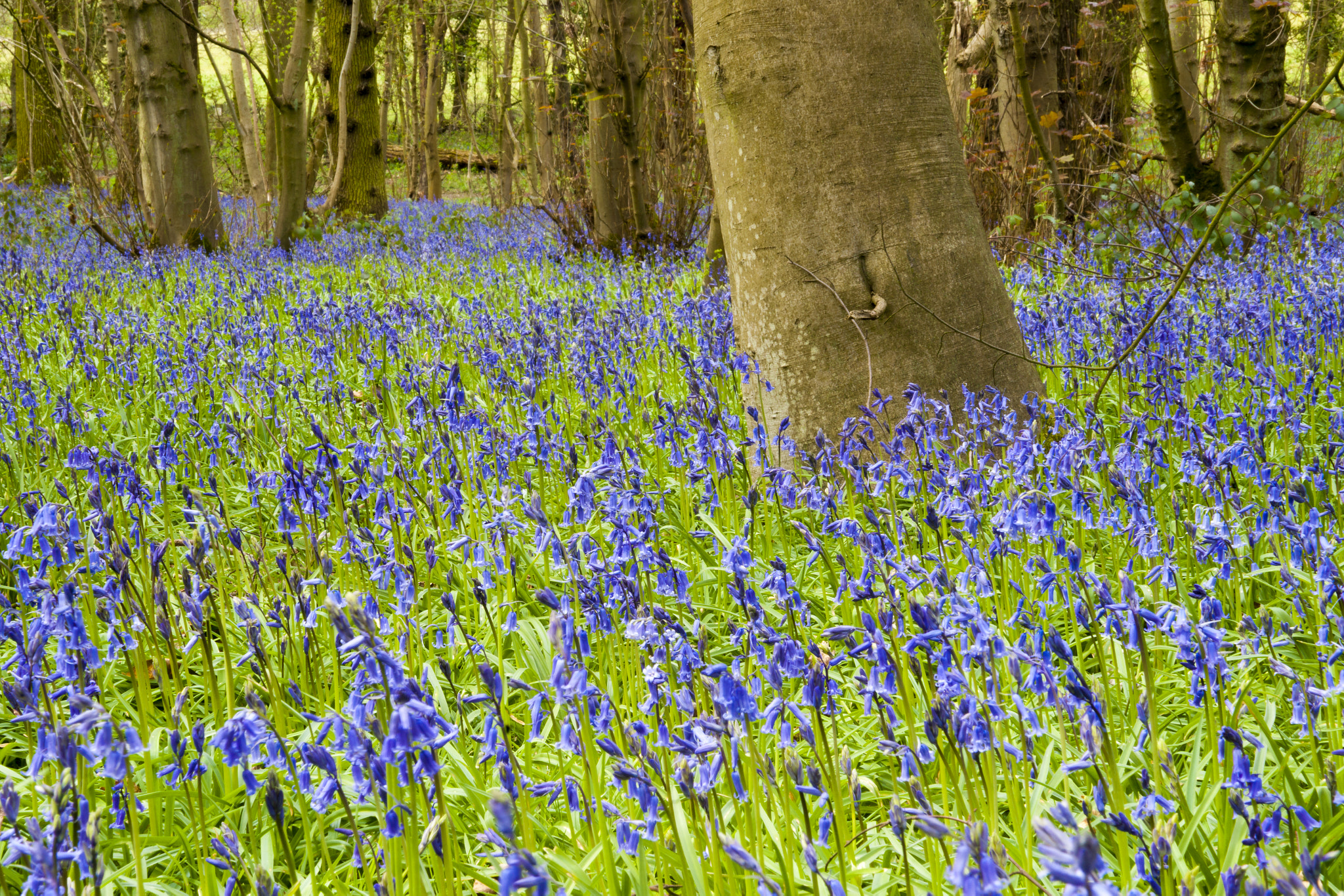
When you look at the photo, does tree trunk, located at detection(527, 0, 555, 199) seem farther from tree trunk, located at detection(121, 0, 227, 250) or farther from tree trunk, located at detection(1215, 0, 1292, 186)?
tree trunk, located at detection(1215, 0, 1292, 186)

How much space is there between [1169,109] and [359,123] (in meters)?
10.9

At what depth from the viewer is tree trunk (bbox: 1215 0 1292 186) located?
7492 mm

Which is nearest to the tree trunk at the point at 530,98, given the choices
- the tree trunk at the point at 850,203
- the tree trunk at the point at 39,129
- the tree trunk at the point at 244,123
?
the tree trunk at the point at 244,123

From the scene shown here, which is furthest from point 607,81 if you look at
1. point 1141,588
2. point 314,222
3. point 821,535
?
point 1141,588

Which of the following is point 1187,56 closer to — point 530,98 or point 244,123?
point 530,98

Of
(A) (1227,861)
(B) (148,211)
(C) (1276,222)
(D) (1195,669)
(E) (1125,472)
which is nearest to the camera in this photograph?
(A) (1227,861)

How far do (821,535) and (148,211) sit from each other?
11236 mm

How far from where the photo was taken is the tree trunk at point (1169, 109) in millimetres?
7039

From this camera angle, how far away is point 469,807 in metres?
2.03

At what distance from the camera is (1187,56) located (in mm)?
10336

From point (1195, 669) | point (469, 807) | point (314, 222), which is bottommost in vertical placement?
point (469, 807)

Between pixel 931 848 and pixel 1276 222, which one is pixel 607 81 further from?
pixel 931 848

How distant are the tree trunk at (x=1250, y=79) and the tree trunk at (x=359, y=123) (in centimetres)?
1064

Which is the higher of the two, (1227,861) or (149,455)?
(149,455)
